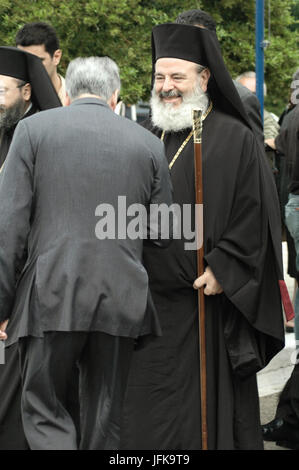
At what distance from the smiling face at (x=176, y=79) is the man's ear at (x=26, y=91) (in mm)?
782

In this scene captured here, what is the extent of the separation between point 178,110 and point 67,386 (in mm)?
1529

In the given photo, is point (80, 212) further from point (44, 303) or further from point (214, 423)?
point (214, 423)

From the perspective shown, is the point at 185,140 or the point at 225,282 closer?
the point at 225,282

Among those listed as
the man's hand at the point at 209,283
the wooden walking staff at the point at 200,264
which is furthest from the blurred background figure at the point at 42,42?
the man's hand at the point at 209,283

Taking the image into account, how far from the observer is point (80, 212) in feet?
12.7

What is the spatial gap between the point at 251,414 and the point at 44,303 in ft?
4.62

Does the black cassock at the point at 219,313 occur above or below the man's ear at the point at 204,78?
below

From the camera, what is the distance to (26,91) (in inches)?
206

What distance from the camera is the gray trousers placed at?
12.9ft

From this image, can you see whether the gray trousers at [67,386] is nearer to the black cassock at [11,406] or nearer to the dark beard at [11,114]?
the black cassock at [11,406]

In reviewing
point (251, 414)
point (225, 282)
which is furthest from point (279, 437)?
point (225, 282)

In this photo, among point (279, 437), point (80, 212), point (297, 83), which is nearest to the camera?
point (80, 212)

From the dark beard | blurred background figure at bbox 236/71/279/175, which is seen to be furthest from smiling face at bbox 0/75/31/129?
blurred background figure at bbox 236/71/279/175

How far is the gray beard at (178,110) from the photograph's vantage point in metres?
4.79
